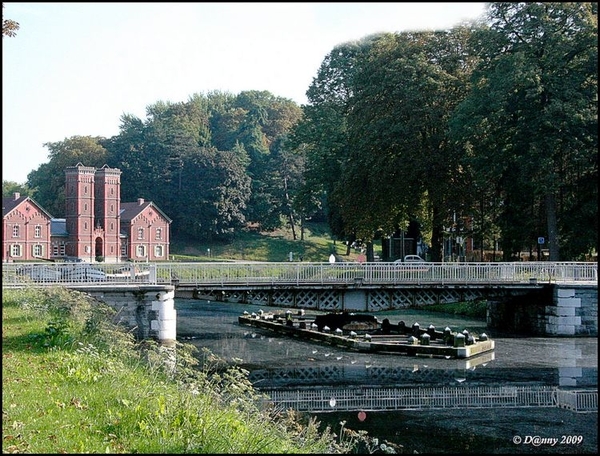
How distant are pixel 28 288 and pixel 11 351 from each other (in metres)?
11.6

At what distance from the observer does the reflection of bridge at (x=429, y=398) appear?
18.1 m

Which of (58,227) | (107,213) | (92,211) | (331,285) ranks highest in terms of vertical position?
(92,211)

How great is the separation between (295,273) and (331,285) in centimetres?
159

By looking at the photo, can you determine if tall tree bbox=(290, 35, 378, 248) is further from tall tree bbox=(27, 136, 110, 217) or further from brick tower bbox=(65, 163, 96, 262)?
tall tree bbox=(27, 136, 110, 217)

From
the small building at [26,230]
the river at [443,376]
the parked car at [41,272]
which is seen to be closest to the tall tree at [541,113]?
the river at [443,376]

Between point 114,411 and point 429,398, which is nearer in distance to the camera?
point 114,411

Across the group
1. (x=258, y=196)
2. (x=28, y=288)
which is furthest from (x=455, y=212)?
(x=258, y=196)

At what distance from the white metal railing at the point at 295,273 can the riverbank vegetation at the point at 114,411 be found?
1356 centimetres

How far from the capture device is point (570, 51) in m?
33.2

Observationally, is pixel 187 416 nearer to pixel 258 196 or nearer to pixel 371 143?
pixel 371 143

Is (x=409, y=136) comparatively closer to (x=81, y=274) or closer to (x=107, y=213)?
(x=81, y=274)

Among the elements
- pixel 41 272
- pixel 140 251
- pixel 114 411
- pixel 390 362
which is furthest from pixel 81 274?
pixel 140 251

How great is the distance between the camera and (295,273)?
3194 centimetres

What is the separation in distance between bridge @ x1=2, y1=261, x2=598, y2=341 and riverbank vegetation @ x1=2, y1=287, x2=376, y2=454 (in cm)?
1206
